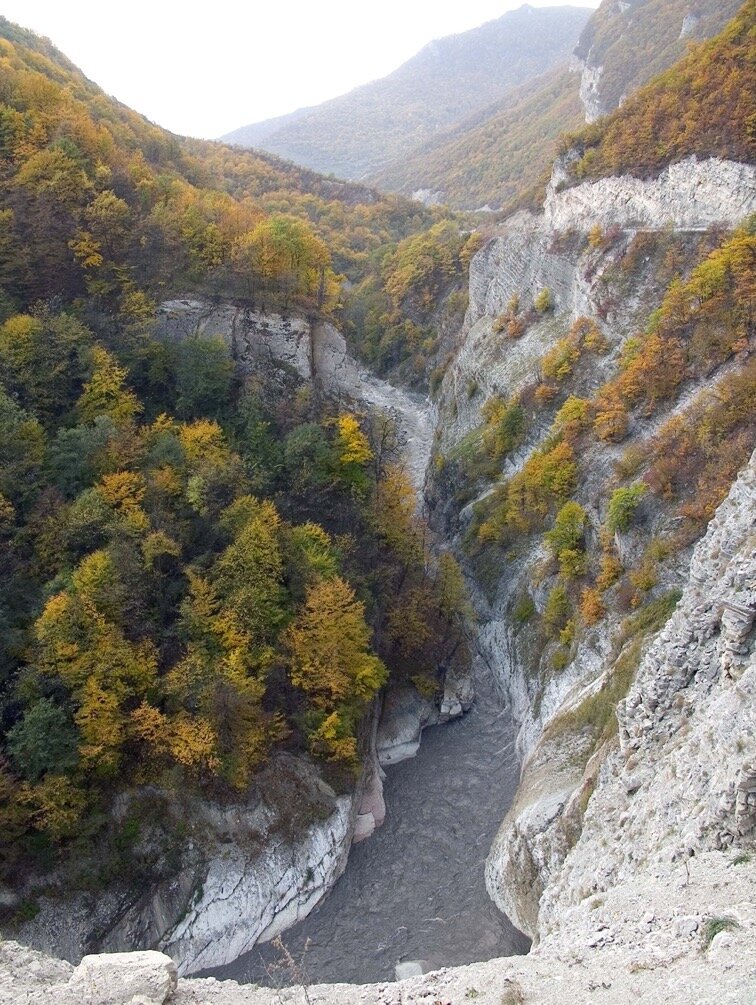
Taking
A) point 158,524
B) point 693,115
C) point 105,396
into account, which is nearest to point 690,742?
point 158,524

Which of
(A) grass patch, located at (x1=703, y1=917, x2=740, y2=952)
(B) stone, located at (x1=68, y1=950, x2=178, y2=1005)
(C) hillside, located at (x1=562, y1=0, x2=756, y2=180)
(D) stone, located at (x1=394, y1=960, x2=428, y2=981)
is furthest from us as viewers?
(C) hillside, located at (x1=562, y1=0, x2=756, y2=180)

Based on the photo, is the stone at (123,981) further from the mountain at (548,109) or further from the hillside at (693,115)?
the mountain at (548,109)

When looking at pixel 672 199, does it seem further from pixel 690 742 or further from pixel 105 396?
pixel 690 742

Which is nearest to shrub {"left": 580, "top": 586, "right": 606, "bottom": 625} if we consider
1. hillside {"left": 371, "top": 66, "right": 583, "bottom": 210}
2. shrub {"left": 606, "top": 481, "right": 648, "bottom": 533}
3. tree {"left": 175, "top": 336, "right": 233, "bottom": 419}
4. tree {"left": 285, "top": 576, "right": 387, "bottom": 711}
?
shrub {"left": 606, "top": 481, "right": 648, "bottom": 533}

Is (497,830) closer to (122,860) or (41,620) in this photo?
(122,860)

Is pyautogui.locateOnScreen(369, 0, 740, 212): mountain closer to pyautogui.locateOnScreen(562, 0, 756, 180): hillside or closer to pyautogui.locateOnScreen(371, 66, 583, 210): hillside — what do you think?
pyautogui.locateOnScreen(371, 66, 583, 210): hillside

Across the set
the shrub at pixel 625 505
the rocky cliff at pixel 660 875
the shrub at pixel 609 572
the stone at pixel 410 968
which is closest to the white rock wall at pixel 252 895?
the stone at pixel 410 968
